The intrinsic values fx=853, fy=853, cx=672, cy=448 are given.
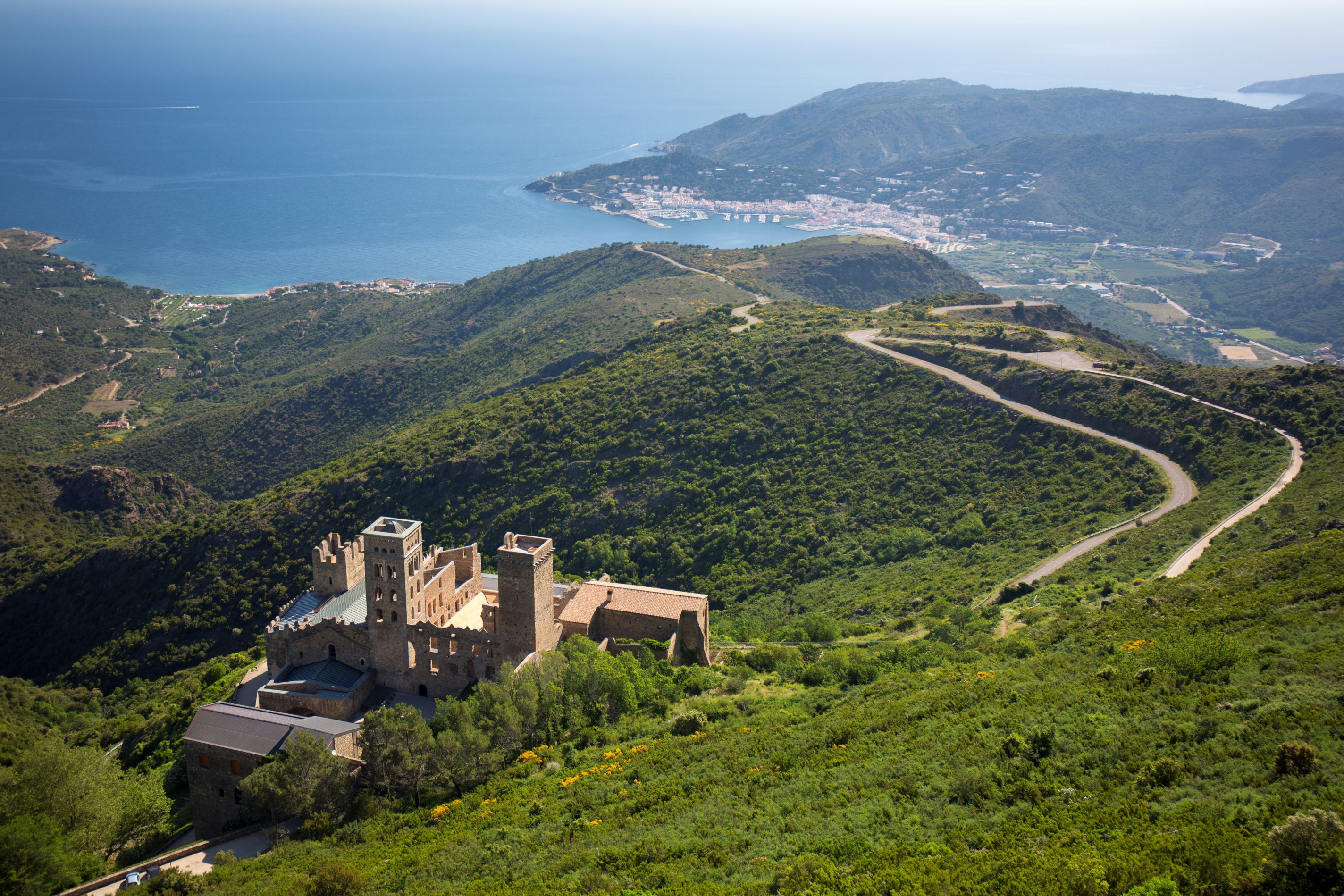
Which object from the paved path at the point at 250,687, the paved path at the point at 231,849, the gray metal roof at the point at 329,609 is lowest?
the paved path at the point at 231,849

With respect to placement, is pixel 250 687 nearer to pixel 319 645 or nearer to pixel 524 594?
pixel 319 645

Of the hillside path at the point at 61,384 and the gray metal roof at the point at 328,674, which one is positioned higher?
the gray metal roof at the point at 328,674

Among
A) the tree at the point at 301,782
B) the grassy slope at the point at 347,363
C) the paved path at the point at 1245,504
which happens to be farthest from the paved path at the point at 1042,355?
the tree at the point at 301,782

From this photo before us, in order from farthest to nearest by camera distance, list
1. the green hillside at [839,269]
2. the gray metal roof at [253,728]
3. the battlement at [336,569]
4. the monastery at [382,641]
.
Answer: the green hillside at [839,269]
the battlement at [336,569]
the monastery at [382,641]
the gray metal roof at [253,728]

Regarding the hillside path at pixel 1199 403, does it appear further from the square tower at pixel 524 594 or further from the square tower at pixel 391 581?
the square tower at pixel 391 581

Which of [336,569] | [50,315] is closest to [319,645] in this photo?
[336,569]

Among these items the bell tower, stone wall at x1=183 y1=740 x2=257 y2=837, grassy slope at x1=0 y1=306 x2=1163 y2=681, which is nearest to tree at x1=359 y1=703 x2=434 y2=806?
stone wall at x1=183 y1=740 x2=257 y2=837
